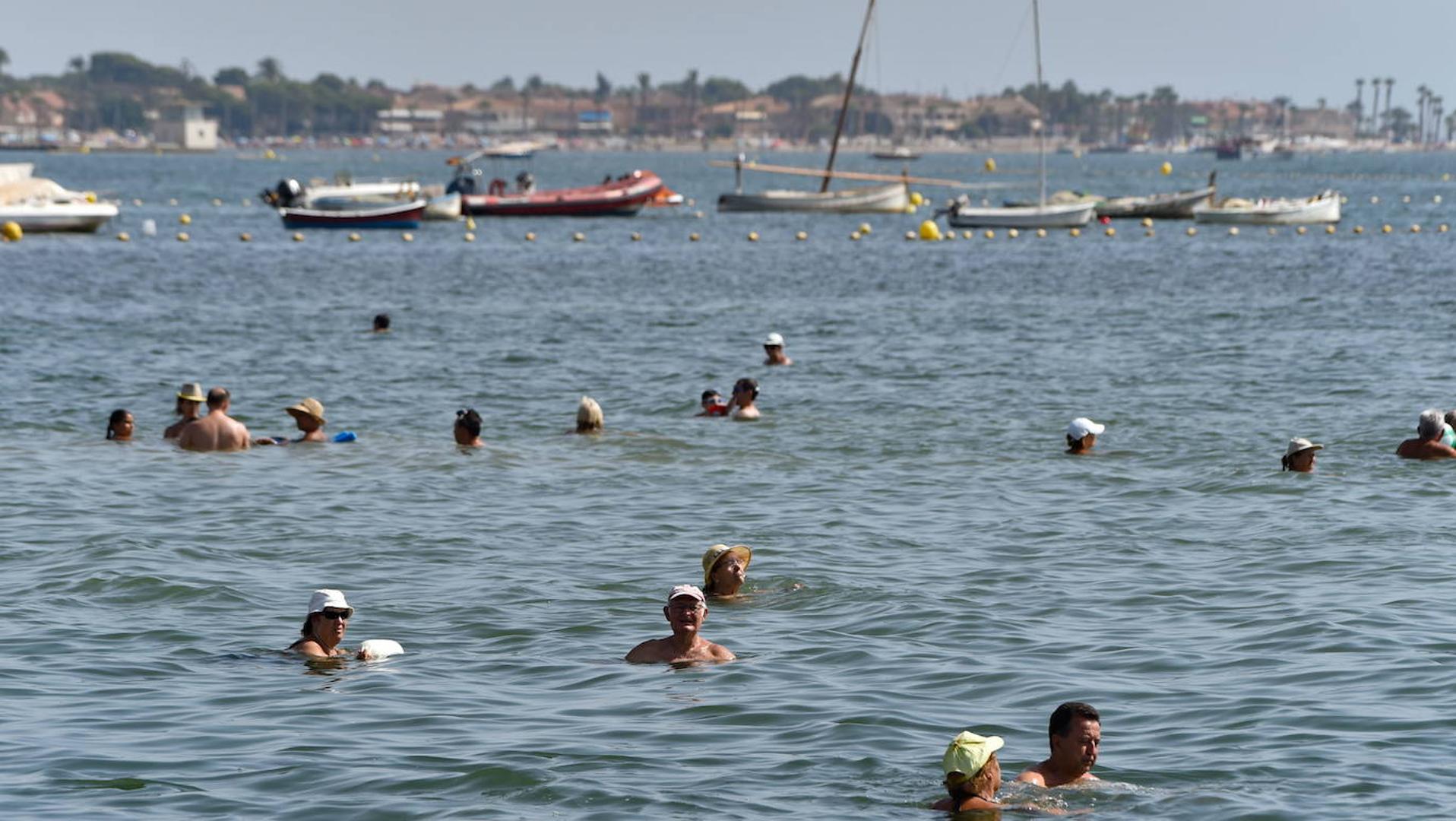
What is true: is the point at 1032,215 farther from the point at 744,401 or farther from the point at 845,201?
the point at 744,401

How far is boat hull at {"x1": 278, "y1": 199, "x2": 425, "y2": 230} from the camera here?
83938 millimetres

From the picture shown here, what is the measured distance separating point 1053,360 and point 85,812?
27.1 meters

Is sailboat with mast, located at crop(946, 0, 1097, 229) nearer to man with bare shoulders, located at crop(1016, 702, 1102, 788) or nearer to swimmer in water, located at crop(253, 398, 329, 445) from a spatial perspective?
swimmer in water, located at crop(253, 398, 329, 445)

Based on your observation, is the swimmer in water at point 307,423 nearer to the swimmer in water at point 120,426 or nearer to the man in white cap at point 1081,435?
the swimmer in water at point 120,426

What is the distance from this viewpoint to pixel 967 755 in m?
11.0

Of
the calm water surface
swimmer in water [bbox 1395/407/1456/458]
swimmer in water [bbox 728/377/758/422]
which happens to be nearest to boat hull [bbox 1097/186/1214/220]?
the calm water surface

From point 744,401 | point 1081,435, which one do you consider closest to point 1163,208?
point 744,401

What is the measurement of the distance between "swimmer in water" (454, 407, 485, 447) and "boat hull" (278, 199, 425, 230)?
6013cm

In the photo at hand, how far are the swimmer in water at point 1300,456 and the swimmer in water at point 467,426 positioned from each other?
10.3 meters

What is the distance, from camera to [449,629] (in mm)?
16078

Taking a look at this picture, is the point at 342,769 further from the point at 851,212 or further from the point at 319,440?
the point at 851,212

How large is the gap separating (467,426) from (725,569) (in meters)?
9.12

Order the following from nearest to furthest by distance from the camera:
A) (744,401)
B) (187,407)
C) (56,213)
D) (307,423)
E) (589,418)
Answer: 1. (307,423)
2. (187,407)
3. (589,418)
4. (744,401)
5. (56,213)

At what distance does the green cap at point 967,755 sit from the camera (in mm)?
11047
